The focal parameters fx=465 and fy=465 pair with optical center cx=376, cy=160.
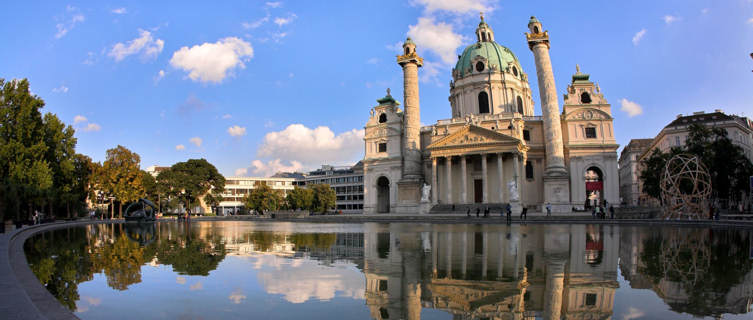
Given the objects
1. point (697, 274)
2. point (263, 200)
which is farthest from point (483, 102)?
point (697, 274)

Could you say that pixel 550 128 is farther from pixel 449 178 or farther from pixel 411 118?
pixel 411 118

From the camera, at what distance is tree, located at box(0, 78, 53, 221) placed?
1617 inches

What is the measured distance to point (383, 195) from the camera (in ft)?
243

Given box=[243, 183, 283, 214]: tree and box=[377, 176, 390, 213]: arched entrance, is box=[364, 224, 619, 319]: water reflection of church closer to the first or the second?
box=[377, 176, 390, 213]: arched entrance

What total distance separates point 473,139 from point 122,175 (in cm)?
4745

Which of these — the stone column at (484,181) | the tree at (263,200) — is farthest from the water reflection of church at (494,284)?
the tree at (263,200)

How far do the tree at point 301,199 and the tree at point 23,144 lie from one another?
40794 mm

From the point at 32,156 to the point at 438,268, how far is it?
46442 mm

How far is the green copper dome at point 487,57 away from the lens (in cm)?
7094

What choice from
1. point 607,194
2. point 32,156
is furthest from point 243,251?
point 607,194

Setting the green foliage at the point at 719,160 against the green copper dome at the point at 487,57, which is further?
the green copper dome at the point at 487,57

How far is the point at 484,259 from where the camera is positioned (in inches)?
490

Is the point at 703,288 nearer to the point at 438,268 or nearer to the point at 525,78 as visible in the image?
the point at 438,268

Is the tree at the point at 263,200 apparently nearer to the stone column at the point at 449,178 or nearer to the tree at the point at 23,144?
the stone column at the point at 449,178
